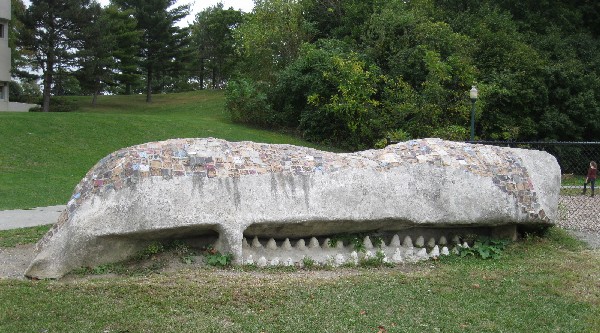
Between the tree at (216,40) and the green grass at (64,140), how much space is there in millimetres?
15877

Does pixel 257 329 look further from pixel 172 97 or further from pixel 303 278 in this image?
pixel 172 97

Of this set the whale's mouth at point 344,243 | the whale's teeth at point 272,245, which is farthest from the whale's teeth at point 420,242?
the whale's teeth at point 272,245

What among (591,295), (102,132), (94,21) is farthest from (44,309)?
(94,21)

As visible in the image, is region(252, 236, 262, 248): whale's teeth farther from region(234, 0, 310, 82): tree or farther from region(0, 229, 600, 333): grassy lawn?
region(234, 0, 310, 82): tree

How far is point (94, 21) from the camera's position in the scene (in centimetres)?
3052

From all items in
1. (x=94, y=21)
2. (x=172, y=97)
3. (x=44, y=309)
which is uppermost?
(x=94, y=21)

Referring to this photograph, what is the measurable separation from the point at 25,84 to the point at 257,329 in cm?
4464

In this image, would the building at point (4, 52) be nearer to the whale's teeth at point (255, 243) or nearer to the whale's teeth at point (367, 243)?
the whale's teeth at point (255, 243)

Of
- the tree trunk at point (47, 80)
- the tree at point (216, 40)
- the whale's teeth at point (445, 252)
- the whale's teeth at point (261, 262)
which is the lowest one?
the whale's teeth at point (261, 262)

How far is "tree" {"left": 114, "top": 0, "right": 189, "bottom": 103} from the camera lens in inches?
1501

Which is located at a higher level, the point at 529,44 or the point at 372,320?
the point at 529,44

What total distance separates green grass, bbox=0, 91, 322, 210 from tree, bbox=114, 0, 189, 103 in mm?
9775

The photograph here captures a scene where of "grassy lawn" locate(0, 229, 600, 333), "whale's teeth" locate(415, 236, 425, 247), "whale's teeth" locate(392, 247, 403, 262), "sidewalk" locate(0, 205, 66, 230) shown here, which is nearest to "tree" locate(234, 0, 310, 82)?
"sidewalk" locate(0, 205, 66, 230)

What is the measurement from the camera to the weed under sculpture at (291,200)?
7211mm
